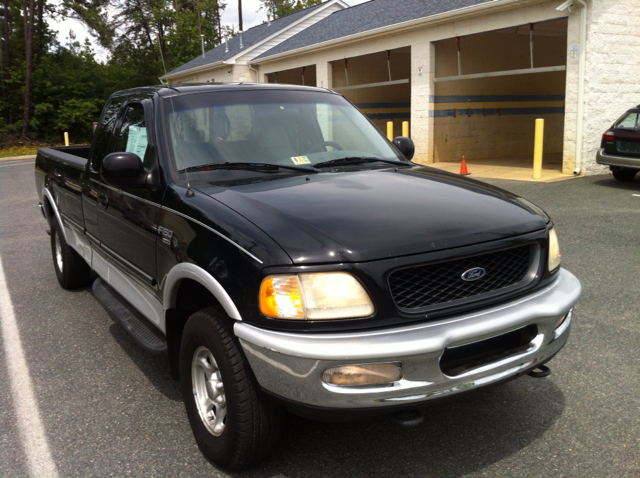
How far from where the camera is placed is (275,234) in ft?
8.46

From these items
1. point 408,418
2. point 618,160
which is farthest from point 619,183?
point 408,418

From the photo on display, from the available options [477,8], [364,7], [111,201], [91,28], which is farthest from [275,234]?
[91,28]

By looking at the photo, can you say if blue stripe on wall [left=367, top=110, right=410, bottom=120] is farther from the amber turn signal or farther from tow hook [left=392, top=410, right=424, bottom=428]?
the amber turn signal

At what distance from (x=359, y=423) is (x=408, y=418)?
32.2 inches

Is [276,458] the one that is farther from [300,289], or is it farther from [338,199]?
[338,199]

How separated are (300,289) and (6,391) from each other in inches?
98.2

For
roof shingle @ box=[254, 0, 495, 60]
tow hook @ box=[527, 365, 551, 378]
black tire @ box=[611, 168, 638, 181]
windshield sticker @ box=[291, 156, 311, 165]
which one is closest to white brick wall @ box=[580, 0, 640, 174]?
black tire @ box=[611, 168, 638, 181]

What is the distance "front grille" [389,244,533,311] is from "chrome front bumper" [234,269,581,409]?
0.10 metres

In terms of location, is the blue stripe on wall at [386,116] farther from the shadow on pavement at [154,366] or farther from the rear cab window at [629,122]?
the shadow on pavement at [154,366]

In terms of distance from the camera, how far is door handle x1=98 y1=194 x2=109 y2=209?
4.23 metres

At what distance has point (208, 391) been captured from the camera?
→ 9.67 ft

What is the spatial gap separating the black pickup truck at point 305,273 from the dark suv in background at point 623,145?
31.5 ft

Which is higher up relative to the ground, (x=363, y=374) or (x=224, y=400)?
(x=363, y=374)

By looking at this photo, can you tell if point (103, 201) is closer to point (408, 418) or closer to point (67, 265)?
point (67, 265)
